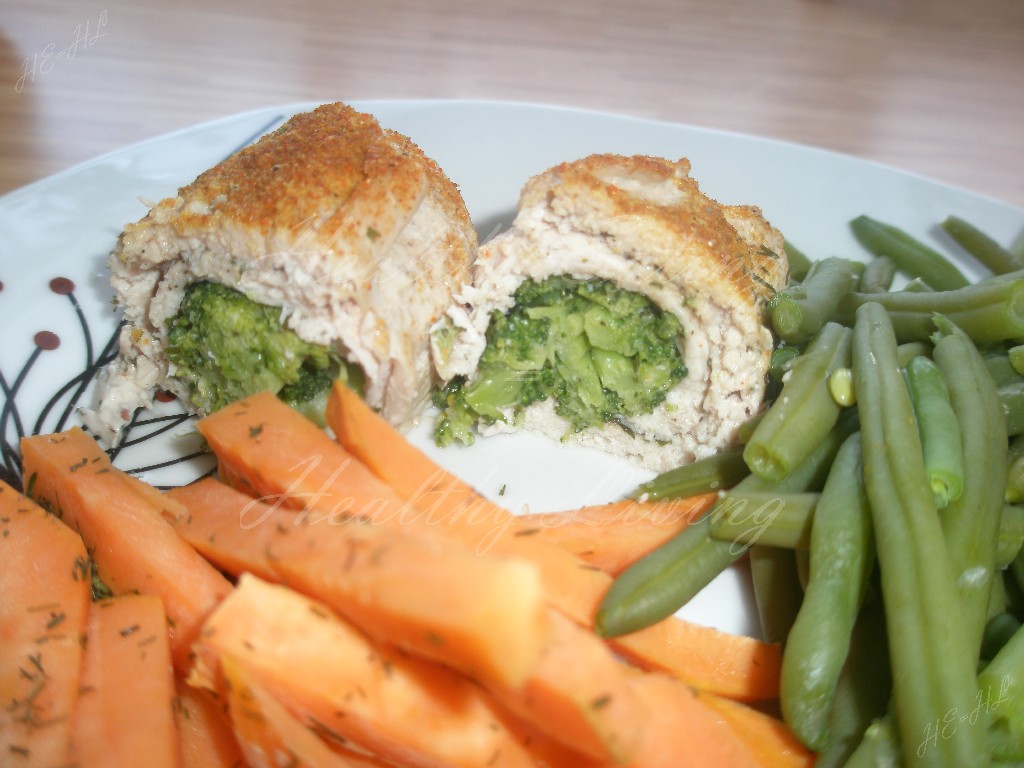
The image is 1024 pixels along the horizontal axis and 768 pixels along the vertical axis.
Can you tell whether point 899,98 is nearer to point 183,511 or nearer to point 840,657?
point 840,657

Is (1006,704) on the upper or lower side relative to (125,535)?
upper

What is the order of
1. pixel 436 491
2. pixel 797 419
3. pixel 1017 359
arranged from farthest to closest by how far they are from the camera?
pixel 1017 359, pixel 797 419, pixel 436 491

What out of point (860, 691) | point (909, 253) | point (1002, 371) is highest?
point (909, 253)

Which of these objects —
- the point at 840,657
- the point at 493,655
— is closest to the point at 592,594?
the point at 840,657

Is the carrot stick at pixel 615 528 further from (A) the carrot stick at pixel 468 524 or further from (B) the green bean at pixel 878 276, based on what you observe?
(B) the green bean at pixel 878 276

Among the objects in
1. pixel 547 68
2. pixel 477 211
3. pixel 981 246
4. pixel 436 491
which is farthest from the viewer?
pixel 547 68

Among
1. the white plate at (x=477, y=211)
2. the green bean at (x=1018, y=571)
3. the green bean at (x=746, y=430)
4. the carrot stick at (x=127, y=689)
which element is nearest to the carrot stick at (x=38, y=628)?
the carrot stick at (x=127, y=689)

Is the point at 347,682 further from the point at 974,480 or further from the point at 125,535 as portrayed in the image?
the point at 974,480

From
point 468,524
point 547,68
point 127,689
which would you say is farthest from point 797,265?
point 547,68
